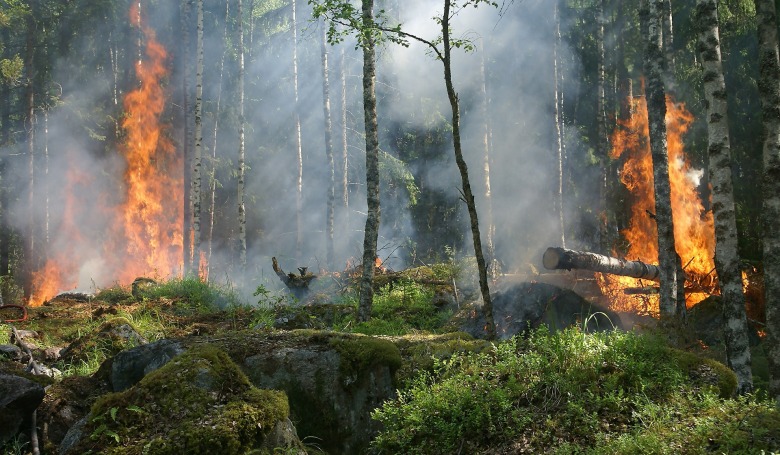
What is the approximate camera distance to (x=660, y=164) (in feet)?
35.7

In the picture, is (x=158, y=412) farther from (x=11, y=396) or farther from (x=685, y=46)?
(x=685, y=46)

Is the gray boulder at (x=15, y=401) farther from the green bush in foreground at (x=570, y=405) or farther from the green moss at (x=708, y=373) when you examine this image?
the green moss at (x=708, y=373)

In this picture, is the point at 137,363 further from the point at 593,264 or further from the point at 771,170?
the point at 593,264

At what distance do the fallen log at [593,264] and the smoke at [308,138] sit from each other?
29.9 feet

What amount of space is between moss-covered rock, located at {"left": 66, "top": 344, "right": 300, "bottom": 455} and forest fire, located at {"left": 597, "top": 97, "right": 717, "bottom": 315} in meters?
10.2

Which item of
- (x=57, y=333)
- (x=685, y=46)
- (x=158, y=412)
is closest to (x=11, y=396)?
(x=158, y=412)

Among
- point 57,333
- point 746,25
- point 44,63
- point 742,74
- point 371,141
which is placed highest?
point 44,63

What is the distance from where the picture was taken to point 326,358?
19.2 ft

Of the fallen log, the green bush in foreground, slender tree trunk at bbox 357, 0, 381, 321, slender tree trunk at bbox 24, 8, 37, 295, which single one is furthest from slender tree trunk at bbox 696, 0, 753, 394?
slender tree trunk at bbox 24, 8, 37, 295

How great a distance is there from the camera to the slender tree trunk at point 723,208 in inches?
300

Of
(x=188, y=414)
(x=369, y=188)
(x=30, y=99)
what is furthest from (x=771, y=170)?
(x=30, y=99)

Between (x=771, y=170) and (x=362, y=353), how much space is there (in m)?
5.67

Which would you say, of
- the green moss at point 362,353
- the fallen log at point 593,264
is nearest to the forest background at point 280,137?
the fallen log at point 593,264

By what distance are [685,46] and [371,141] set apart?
10973 millimetres
